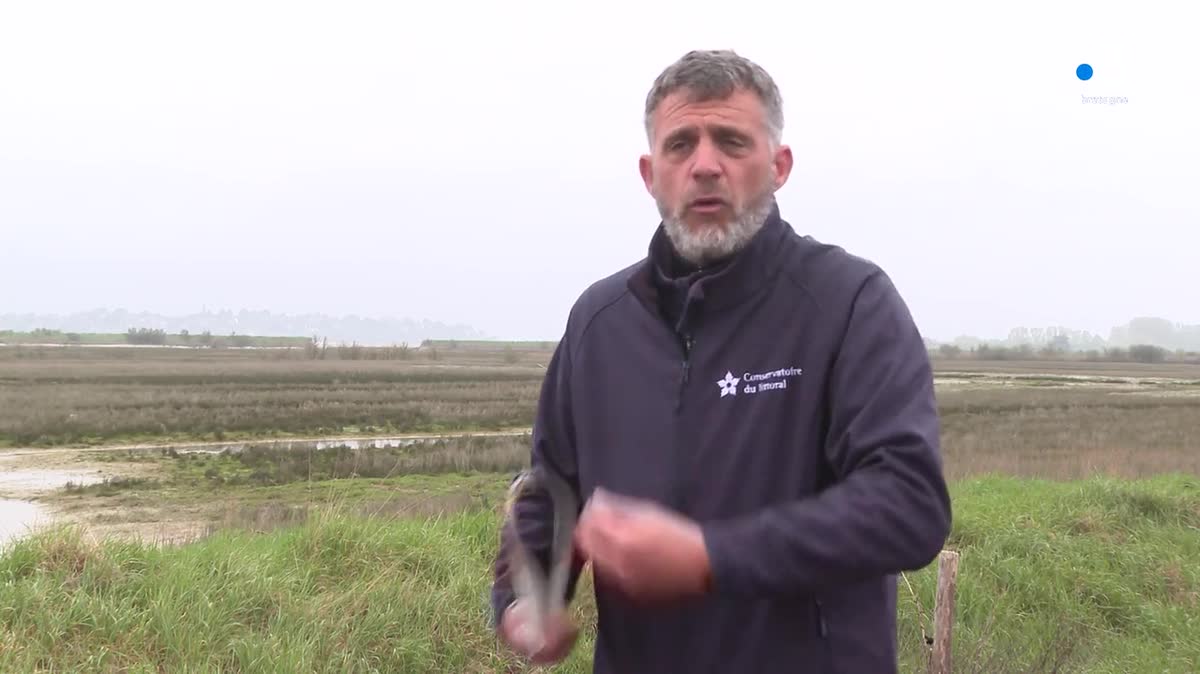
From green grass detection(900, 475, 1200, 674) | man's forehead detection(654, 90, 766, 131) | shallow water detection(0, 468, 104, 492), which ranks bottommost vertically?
shallow water detection(0, 468, 104, 492)

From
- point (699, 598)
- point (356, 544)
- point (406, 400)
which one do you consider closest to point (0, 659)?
point (356, 544)

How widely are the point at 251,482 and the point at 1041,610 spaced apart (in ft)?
43.0

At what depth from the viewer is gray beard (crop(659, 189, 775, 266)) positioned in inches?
68.4

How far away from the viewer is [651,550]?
1.35 m

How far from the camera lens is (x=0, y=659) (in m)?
4.52

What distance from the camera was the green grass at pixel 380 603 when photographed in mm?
4957

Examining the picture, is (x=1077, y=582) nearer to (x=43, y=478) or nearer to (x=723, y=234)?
(x=723, y=234)

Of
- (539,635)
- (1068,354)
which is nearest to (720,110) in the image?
(539,635)

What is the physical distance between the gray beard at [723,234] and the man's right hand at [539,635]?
0.76 meters

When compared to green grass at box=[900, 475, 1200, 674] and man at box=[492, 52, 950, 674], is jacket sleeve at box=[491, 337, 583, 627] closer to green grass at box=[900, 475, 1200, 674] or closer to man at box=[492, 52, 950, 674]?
man at box=[492, 52, 950, 674]

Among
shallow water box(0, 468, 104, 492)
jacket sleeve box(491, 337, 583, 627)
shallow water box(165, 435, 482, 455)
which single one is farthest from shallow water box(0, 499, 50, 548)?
jacket sleeve box(491, 337, 583, 627)

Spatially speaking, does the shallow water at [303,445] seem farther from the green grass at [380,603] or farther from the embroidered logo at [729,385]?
the embroidered logo at [729,385]

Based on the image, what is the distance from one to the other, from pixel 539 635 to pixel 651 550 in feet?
1.78

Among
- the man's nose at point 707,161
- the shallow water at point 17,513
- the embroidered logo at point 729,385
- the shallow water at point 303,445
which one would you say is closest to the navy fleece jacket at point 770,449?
the embroidered logo at point 729,385
